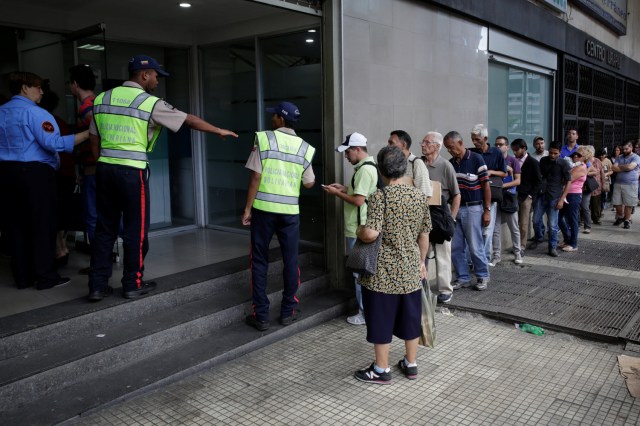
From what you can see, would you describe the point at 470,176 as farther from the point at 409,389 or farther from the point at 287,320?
the point at 409,389

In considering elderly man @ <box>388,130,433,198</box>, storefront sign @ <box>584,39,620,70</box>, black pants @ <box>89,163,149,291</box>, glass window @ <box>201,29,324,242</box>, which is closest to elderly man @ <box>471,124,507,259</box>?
elderly man @ <box>388,130,433,198</box>

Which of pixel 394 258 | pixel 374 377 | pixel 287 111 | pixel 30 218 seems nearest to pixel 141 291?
pixel 30 218

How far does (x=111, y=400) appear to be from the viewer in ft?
12.0

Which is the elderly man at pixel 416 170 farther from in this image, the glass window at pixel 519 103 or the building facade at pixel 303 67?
the glass window at pixel 519 103

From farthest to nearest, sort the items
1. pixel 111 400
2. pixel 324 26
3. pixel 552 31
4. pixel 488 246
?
pixel 552 31 < pixel 488 246 < pixel 324 26 < pixel 111 400

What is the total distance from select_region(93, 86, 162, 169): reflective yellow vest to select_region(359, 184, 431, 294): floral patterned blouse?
6.30 feet

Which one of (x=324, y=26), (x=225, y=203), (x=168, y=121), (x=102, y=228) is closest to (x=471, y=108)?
(x=324, y=26)

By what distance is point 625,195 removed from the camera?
11211 millimetres

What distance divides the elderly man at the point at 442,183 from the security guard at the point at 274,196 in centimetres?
155

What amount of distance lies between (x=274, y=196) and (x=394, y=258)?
1259 millimetres

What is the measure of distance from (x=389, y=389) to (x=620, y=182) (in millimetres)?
9515

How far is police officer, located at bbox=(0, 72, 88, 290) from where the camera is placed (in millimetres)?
4664

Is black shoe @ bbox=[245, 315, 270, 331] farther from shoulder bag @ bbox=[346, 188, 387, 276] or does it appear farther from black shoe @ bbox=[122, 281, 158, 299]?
shoulder bag @ bbox=[346, 188, 387, 276]

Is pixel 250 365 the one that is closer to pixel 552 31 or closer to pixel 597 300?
pixel 597 300
